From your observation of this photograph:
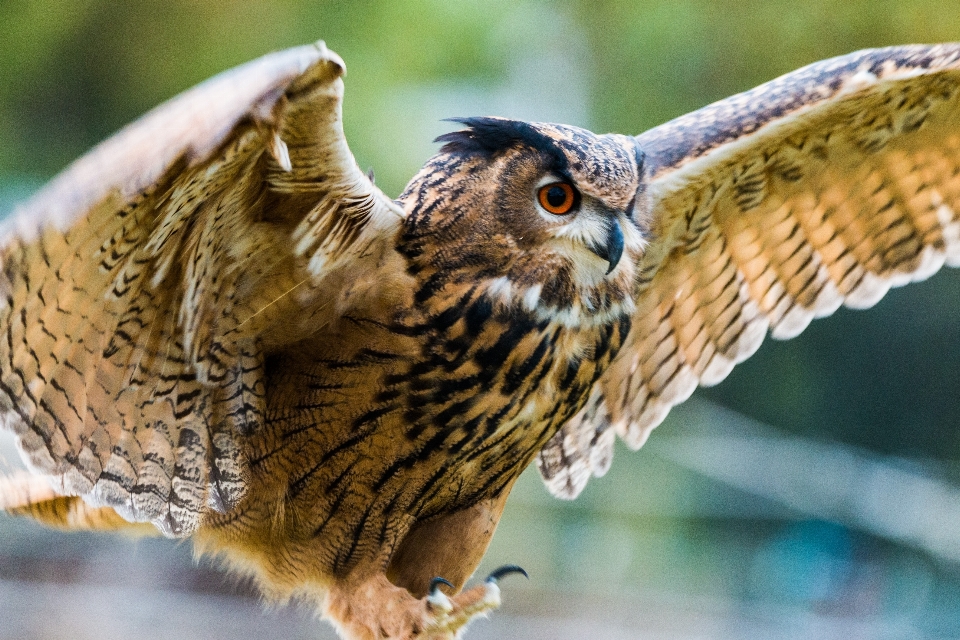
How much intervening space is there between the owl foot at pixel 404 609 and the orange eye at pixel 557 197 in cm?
65

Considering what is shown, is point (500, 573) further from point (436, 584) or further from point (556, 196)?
point (556, 196)

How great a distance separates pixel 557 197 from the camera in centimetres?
161

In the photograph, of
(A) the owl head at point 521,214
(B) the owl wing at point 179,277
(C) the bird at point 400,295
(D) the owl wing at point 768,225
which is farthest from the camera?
(D) the owl wing at point 768,225

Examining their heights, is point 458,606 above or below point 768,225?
below

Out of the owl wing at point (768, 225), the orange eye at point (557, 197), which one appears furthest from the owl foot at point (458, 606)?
the orange eye at point (557, 197)

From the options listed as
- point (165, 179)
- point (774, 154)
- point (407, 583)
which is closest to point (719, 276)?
point (774, 154)

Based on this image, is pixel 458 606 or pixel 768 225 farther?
pixel 768 225

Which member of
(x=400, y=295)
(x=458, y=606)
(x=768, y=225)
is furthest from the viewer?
(x=768, y=225)

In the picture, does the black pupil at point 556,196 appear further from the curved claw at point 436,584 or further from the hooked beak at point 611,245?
the curved claw at point 436,584

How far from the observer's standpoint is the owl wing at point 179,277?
99 cm

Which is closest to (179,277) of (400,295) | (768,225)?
(400,295)

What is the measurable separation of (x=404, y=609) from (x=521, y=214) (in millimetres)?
739

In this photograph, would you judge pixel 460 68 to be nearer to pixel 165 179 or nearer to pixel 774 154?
pixel 774 154

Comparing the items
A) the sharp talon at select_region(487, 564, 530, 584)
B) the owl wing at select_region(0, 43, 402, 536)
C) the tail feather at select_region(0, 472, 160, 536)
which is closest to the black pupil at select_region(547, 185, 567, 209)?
the owl wing at select_region(0, 43, 402, 536)
